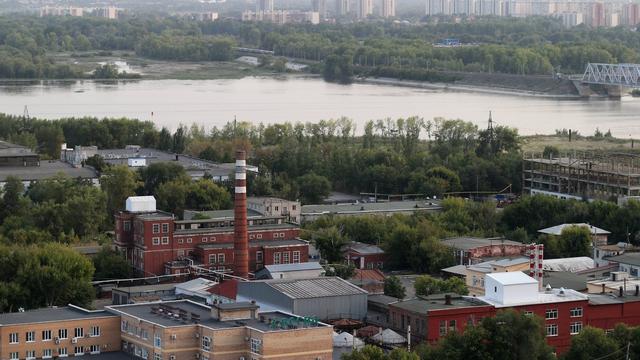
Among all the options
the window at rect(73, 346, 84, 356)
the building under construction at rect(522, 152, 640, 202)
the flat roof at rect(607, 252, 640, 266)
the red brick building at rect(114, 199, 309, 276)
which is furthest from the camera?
the building under construction at rect(522, 152, 640, 202)

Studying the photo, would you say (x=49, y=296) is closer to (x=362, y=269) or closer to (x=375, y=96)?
(x=362, y=269)

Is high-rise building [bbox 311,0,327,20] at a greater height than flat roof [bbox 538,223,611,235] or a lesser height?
greater

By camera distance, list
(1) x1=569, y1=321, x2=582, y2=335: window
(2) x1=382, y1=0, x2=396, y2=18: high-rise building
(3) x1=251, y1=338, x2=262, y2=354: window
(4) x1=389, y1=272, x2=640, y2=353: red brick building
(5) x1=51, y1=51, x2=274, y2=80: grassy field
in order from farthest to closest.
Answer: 1. (2) x1=382, y1=0, x2=396, y2=18: high-rise building
2. (5) x1=51, y1=51, x2=274, y2=80: grassy field
3. (1) x1=569, y1=321, x2=582, y2=335: window
4. (4) x1=389, y1=272, x2=640, y2=353: red brick building
5. (3) x1=251, y1=338, x2=262, y2=354: window

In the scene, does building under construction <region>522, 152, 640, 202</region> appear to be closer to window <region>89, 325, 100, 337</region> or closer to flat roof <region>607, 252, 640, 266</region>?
flat roof <region>607, 252, 640, 266</region>

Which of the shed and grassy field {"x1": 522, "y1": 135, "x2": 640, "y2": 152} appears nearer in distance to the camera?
the shed

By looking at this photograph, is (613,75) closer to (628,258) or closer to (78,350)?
(628,258)

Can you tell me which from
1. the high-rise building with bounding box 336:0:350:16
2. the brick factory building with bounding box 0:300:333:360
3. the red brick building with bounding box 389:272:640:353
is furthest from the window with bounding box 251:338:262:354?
the high-rise building with bounding box 336:0:350:16

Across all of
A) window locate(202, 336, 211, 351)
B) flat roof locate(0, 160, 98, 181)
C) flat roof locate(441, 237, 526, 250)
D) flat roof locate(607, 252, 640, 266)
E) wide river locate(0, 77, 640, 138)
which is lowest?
wide river locate(0, 77, 640, 138)
